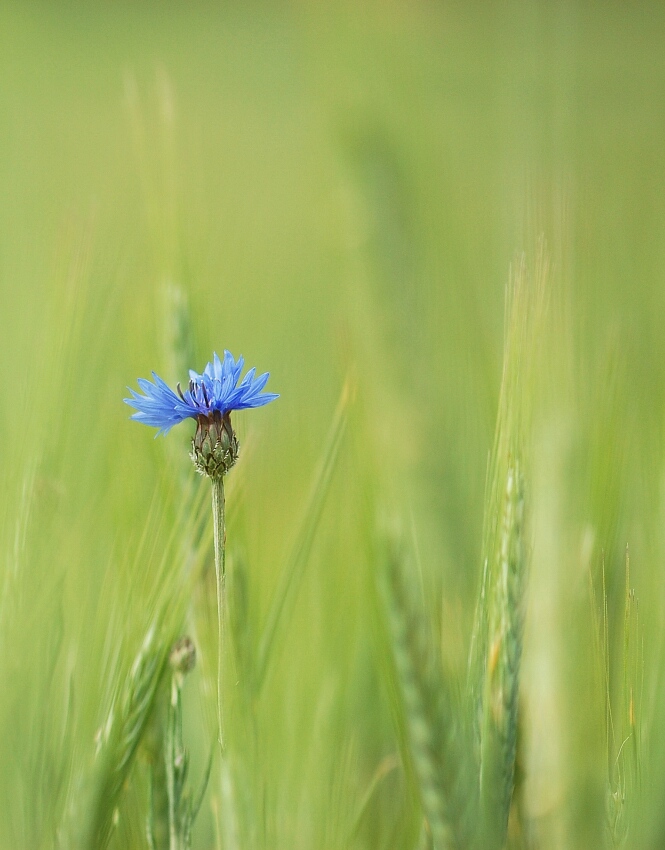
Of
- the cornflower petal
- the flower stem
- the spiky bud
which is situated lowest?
the flower stem

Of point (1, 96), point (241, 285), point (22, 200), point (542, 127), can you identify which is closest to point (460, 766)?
Result: point (542, 127)

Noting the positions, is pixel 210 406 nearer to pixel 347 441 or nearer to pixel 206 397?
pixel 206 397

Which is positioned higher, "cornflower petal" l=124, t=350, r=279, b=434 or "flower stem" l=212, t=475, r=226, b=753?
"cornflower petal" l=124, t=350, r=279, b=434

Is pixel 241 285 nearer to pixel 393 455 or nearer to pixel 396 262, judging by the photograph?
pixel 396 262

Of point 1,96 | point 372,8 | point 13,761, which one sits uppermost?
point 1,96

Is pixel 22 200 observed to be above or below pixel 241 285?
above

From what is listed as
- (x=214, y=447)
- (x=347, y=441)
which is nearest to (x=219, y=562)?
(x=214, y=447)
